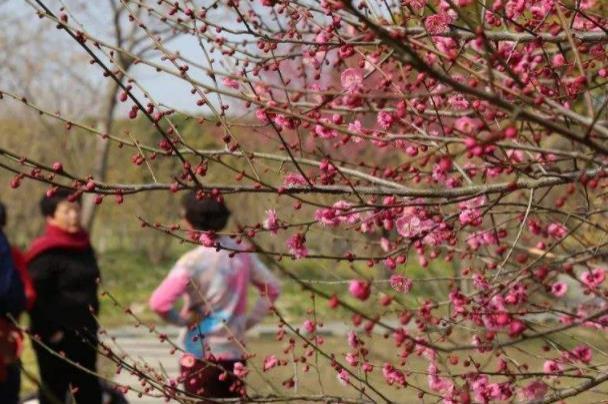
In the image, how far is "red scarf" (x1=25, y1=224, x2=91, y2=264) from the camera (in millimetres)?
6910

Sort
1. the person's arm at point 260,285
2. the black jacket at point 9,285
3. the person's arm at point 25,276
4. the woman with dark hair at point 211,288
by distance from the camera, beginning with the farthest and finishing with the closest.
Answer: the person's arm at point 25,276 < the person's arm at point 260,285 < the woman with dark hair at point 211,288 < the black jacket at point 9,285

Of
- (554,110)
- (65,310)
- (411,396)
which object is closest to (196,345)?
(65,310)

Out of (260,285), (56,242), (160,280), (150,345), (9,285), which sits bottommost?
(150,345)

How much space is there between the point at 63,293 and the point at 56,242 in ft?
1.05

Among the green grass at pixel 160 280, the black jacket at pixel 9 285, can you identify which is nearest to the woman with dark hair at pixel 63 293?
the black jacket at pixel 9 285

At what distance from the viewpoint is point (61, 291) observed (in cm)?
691

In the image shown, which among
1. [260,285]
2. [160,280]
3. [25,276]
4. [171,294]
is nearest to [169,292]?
[171,294]

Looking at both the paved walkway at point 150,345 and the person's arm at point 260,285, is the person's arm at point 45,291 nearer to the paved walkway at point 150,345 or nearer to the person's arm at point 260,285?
the person's arm at point 260,285

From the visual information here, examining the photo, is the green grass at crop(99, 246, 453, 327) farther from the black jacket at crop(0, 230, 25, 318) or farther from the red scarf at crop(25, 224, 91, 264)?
the black jacket at crop(0, 230, 25, 318)

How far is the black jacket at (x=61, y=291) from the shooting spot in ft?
22.3

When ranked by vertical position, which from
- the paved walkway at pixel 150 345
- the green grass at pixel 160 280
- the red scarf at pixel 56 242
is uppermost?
the green grass at pixel 160 280

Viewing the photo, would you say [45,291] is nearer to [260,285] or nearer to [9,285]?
[9,285]

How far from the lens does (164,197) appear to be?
2667 centimetres

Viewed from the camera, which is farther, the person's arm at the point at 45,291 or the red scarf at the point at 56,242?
the red scarf at the point at 56,242
